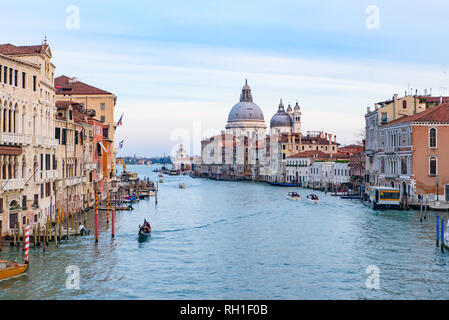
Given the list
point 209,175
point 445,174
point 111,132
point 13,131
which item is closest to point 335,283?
point 13,131

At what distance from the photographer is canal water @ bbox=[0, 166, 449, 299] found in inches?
608

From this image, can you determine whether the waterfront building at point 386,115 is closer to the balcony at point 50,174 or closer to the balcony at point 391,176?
the balcony at point 391,176

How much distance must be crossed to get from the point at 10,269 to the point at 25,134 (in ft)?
20.8

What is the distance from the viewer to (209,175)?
4788 inches

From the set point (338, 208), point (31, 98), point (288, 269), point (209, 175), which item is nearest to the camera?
point (288, 269)

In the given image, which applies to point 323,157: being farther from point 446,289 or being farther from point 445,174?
point 446,289

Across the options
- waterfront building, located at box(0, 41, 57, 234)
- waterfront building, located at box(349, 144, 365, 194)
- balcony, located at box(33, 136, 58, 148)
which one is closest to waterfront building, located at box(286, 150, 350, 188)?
waterfront building, located at box(349, 144, 365, 194)

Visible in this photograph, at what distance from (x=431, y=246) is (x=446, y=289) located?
638 cm

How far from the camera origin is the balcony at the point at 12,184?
19125mm

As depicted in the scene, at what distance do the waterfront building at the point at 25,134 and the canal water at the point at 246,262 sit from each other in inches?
73.1

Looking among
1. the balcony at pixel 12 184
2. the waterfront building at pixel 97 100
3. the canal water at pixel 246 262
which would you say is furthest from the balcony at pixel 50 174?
the waterfront building at pixel 97 100

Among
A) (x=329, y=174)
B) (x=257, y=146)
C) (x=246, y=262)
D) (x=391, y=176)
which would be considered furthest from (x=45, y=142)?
(x=257, y=146)

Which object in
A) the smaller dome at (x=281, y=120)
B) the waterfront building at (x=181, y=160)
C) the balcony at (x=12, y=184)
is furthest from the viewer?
the waterfront building at (x=181, y=160)

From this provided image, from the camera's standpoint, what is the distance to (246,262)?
1948 cm
